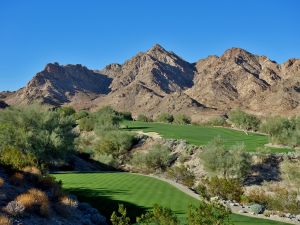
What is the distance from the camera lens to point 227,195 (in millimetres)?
28719

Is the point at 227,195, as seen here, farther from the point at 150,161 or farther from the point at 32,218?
the point at 150,161

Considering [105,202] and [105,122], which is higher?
[105,122]

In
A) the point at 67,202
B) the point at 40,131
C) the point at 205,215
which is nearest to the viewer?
the point at 205,215

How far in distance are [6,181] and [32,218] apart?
3.67m

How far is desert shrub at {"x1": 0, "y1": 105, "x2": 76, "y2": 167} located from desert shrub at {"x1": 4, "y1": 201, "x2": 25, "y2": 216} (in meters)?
22.4

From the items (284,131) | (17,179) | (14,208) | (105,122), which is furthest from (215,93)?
(14,208)

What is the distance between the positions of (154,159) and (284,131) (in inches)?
746

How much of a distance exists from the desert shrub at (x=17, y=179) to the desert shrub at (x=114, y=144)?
122 feet

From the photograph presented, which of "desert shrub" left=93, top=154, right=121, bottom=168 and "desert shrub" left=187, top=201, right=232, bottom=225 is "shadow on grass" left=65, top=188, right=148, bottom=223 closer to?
"desert shrub" left=187, top=201, right=232, bottom=225

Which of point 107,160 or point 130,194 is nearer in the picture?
point 130,194

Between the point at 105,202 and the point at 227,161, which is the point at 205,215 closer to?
the point at 105,202

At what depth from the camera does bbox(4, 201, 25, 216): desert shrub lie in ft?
47.5

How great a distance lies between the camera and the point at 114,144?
57.2 m

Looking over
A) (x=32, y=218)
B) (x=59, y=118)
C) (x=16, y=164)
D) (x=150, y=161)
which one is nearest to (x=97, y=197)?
(x=16, y=164)
